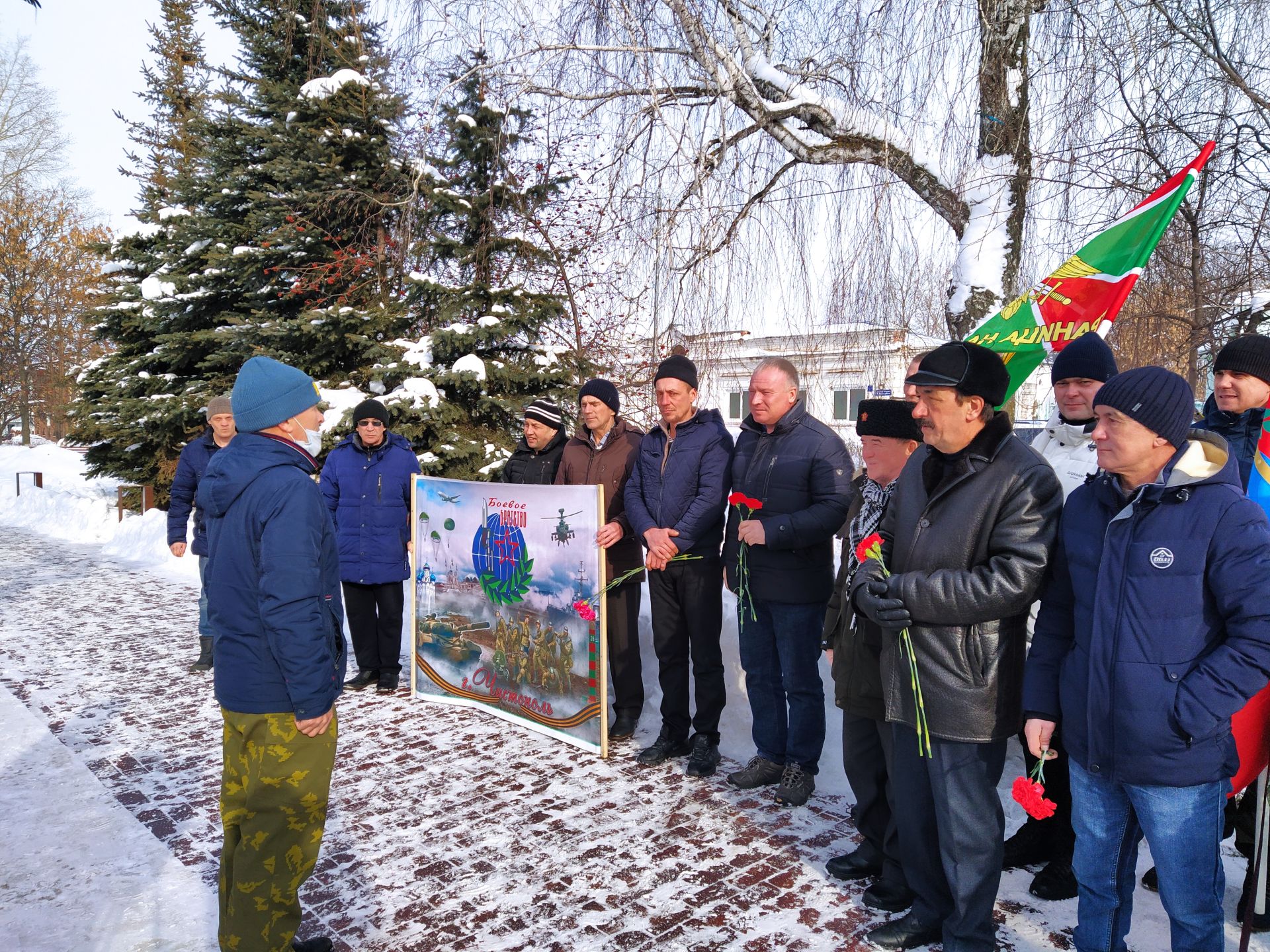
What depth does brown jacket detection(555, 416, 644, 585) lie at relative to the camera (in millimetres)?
5172

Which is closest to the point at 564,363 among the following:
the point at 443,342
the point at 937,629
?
the point at 443,342

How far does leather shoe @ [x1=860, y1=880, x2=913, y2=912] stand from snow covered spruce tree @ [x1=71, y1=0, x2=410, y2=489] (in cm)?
834

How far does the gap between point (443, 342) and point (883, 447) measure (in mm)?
7485

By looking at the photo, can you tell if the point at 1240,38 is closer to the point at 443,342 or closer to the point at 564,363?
the point at 564,363

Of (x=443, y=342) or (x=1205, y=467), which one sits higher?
(x=443, y=342)

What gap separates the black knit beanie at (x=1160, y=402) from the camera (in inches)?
94.6

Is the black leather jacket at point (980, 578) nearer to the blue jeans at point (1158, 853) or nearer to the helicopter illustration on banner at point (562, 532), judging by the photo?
the blue jeans at point (1158, 853)

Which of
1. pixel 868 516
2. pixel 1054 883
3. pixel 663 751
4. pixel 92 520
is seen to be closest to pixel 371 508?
pixel 663 751

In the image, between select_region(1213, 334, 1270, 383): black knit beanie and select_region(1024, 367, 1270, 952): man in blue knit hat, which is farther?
select_region(1213, 334, 1270, 383): black knit beanie

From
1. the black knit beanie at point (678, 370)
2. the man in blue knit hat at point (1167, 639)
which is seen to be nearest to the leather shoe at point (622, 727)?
the black knit beanie at point (678, 370)

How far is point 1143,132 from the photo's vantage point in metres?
5.15

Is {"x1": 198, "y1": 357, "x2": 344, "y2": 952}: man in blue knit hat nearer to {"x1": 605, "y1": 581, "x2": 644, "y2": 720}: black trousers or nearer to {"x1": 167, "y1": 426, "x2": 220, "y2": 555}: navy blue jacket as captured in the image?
{"x1": 605, "y1": 581, "x2": 644, "y2": 720}: black trousers

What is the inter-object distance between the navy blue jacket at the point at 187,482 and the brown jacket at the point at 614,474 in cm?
327

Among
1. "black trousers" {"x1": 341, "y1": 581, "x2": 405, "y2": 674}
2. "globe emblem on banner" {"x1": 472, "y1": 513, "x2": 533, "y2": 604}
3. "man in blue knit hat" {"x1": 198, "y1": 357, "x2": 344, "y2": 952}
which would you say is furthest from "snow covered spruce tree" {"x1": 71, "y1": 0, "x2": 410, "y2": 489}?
"man in blue knit hat" {"x1": 198, "y1": 357, "x2": 344, "y2": 952}
